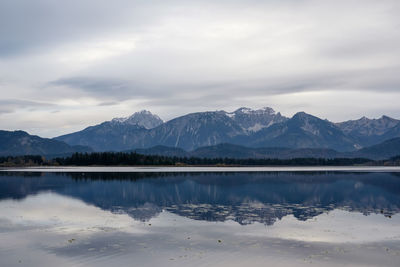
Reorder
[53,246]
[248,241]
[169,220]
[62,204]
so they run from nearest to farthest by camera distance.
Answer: [53,246]
[248,241]
[169,220]
[62,204]

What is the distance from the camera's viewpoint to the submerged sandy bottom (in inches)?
1288

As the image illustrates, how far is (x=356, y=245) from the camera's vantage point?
38750mm

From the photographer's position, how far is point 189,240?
40250 mm

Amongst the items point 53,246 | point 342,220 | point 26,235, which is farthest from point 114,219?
point 342,220

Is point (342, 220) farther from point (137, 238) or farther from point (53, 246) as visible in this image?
point (53, 246)

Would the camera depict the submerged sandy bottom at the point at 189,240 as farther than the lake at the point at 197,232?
No

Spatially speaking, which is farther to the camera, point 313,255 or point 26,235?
point 26,235

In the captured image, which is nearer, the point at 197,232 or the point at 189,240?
the point at 189,240

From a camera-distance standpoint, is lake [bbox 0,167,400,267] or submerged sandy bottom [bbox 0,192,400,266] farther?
lake [bbox 0,167,400,267]

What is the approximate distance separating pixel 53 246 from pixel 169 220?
17.7 meters

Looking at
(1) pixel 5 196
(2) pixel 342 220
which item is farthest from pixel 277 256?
(1) pixel 5 196

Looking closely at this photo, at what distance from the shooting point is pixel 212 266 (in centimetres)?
3103

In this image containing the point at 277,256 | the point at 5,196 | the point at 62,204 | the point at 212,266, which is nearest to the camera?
the point at 212,266

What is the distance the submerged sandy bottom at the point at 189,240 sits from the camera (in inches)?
1288
